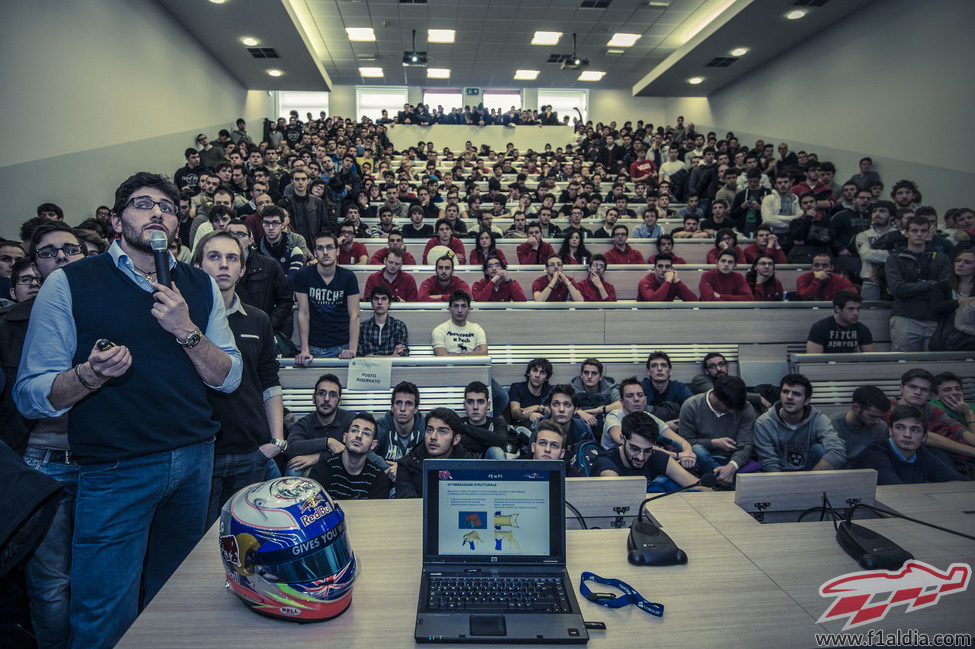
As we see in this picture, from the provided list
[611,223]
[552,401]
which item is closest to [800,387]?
[552,401]

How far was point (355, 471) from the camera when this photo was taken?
2.99 meters

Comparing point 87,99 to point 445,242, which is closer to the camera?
point 445,242

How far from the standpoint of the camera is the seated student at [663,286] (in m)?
5.39

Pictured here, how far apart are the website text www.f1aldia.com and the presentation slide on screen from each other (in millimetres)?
688

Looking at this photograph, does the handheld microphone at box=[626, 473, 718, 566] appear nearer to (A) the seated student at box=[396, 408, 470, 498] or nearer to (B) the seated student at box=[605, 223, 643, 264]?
(A) the seated student at box=[396, 408, 470, 498]

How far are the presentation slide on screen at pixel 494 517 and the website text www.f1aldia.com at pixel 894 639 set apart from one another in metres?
0.69

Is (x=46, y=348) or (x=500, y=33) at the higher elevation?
(x=500, y=33)

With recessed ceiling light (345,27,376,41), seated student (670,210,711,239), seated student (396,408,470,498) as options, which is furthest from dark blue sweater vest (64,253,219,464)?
recessed ceiling light (345,27,376,41)

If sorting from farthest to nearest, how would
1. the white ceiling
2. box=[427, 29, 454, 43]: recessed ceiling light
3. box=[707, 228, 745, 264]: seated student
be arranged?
box=[427, 29, 454, 43]: recessed ceiling light, the white ceiling, box=[707, 228, 745, 264]: seated student

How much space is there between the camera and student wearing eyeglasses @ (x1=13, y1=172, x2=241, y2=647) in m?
1.41

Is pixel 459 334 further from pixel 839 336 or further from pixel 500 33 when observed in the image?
pixel 500 33

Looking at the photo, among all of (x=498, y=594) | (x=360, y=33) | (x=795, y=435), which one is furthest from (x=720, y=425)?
(x=360, y=33)

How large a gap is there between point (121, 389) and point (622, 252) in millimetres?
5818

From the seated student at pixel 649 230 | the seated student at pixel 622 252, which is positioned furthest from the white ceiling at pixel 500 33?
the seated student at pixel 622 252
